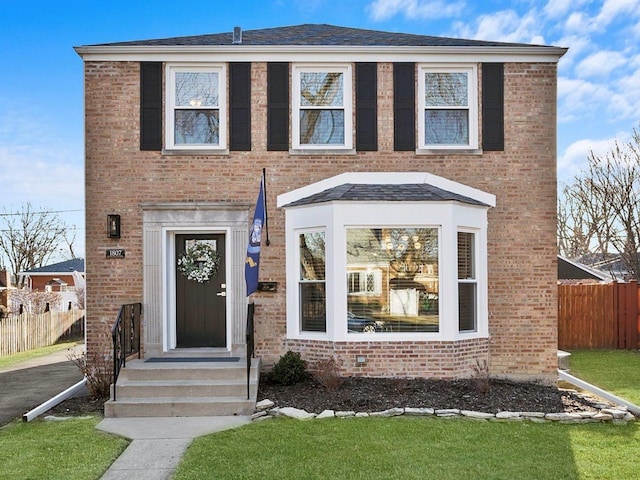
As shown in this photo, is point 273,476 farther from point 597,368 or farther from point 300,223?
point 597,368

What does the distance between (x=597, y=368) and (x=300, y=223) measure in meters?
6.88

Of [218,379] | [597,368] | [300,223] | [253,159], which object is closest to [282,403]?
[218,379]

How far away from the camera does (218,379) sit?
809cm

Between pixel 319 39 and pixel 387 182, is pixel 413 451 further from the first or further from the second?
pixel 319 39

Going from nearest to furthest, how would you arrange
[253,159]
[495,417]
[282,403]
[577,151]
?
[495,417] → [282,403] → [253,159] → [577,151]

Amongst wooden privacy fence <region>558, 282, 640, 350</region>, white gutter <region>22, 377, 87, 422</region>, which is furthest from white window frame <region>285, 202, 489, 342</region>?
wooden privacy fence <region>558, 282, 640, 350</region>

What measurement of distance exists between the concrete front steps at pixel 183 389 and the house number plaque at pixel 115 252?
→ 1.74 metres

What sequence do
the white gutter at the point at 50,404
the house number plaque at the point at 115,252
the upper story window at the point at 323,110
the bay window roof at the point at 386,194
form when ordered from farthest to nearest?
the upper story window at the point at 323,110
the house number plaque at the point at 115,252
the bay window roof at the point at 386,194
the white gutter at the point at 50,404

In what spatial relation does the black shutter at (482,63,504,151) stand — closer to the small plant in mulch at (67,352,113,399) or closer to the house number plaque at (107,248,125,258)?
the house number plaque at (107,248,125,258)

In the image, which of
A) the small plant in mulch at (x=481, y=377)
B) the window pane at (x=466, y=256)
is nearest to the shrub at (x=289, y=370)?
the small plant in mulch at (x=481, y=377)

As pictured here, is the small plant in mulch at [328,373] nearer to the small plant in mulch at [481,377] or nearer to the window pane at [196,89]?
the small plant in mulch at [481,377]

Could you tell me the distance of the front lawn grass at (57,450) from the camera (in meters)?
5.31

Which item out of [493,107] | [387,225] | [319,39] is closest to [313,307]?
[387,225]

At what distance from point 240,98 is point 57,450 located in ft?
19.3
